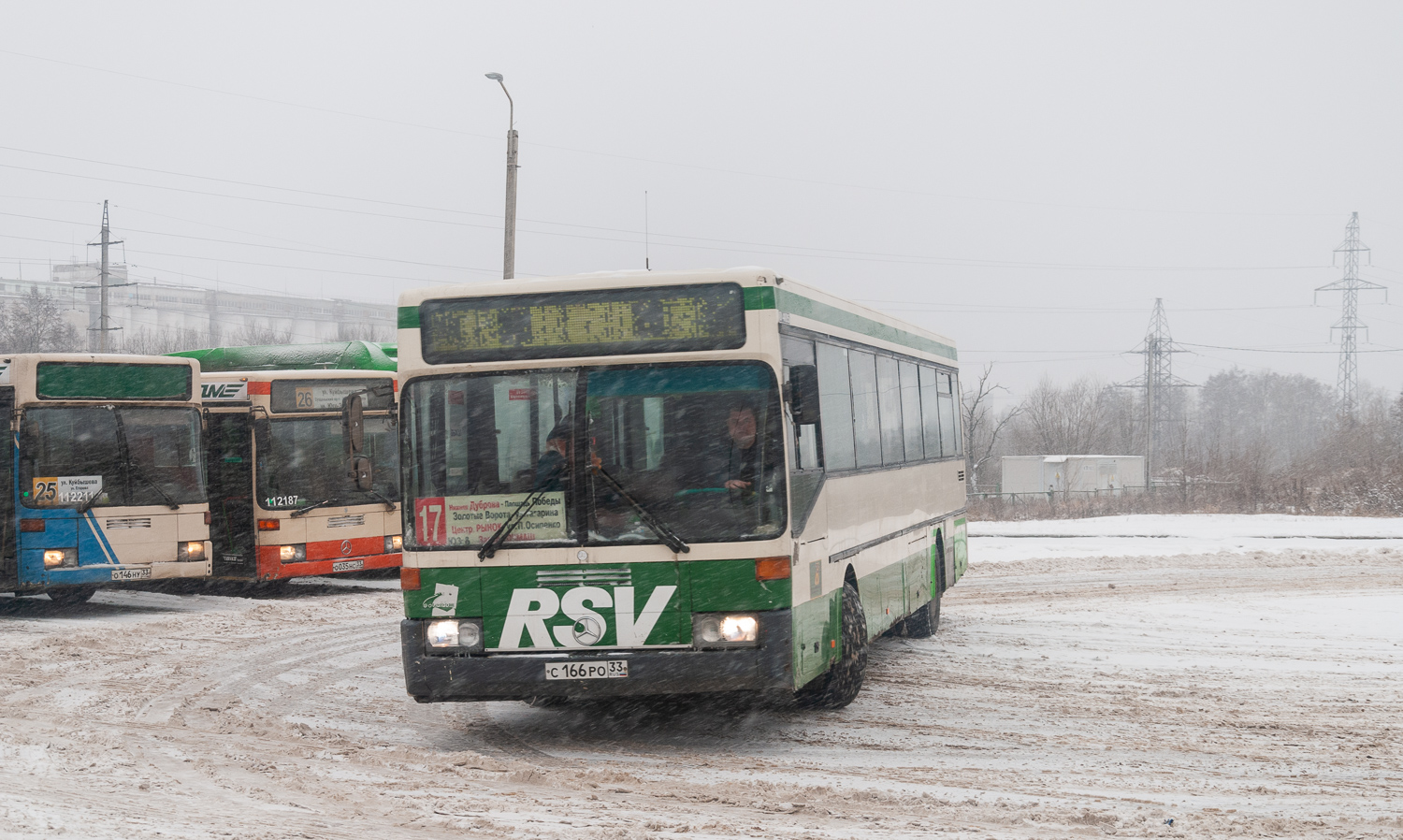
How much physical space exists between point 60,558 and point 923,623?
32.1ft

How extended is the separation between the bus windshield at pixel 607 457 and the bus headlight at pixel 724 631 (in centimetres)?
47

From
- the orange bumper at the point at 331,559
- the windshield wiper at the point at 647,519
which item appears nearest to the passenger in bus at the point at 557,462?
the windshield wiper at the point at 647,519

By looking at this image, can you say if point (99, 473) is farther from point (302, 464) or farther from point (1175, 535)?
point (1175, 535)

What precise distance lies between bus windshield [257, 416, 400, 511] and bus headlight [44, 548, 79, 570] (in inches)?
102

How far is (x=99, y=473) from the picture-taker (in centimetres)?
1667

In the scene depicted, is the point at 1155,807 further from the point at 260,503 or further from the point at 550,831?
the point at 260,503

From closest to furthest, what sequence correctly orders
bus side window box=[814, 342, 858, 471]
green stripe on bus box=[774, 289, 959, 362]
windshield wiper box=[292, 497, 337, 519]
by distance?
1. green stripe on bus box=[774, 289, 959, 362]
2. bus side window box=[814, 342, 858, 471]
3. windshield wiper box=[292, 497, 337, 519]

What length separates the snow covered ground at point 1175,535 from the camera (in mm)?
25734

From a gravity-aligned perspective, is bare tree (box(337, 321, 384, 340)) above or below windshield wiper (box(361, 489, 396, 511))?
above

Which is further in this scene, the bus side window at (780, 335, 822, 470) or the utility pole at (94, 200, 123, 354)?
the utility pole at (94, 200, 123, 354)

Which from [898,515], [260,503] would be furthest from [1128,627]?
[260,503]

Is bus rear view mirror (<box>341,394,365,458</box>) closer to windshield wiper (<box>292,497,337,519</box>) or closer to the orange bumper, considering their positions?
the orange bumper

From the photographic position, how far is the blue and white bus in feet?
53.2

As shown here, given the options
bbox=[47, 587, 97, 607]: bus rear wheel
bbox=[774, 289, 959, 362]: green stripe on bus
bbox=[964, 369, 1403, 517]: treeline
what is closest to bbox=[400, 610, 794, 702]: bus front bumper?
bbox=[774, 289, 959, 362]: green stripe on bus
